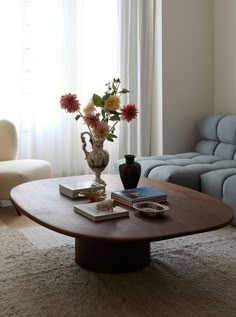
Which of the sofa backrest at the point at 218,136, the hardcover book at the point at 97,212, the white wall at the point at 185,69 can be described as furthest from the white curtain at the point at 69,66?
the hardcover book at the point at 97,212

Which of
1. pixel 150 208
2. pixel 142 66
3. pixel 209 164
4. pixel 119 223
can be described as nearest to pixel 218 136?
pixel 209 164

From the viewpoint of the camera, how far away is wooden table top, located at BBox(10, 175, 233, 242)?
187 cm

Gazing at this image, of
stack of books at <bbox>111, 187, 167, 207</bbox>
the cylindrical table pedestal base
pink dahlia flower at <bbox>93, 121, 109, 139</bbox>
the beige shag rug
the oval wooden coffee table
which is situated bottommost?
the beige shag rug

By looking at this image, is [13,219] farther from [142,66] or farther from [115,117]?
A: [142,66]

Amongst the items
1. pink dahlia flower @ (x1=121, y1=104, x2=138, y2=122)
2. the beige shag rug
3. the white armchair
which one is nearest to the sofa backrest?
the beige shag rug

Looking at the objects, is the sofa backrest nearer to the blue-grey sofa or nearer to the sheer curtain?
the blue-grey sofa

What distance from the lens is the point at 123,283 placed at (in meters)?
2.24

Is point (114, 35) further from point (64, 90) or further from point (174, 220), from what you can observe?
point (174, 220)

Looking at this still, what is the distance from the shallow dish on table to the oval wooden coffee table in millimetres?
30

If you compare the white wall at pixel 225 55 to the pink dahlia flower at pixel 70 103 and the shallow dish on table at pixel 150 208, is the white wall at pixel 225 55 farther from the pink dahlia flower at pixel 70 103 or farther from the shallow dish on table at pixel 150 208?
the shallow dish on table at pixel 150 208

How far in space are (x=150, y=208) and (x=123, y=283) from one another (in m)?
0.42

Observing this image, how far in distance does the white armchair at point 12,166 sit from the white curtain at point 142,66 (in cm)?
129

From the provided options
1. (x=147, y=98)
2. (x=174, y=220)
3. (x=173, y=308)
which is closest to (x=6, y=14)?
(x=147, y=98)

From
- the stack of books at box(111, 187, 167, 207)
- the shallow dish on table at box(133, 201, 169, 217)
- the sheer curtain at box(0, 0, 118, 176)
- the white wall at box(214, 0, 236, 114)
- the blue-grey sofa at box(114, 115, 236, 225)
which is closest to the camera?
the shallow dish on table at box(133, 201, 169, 217)
